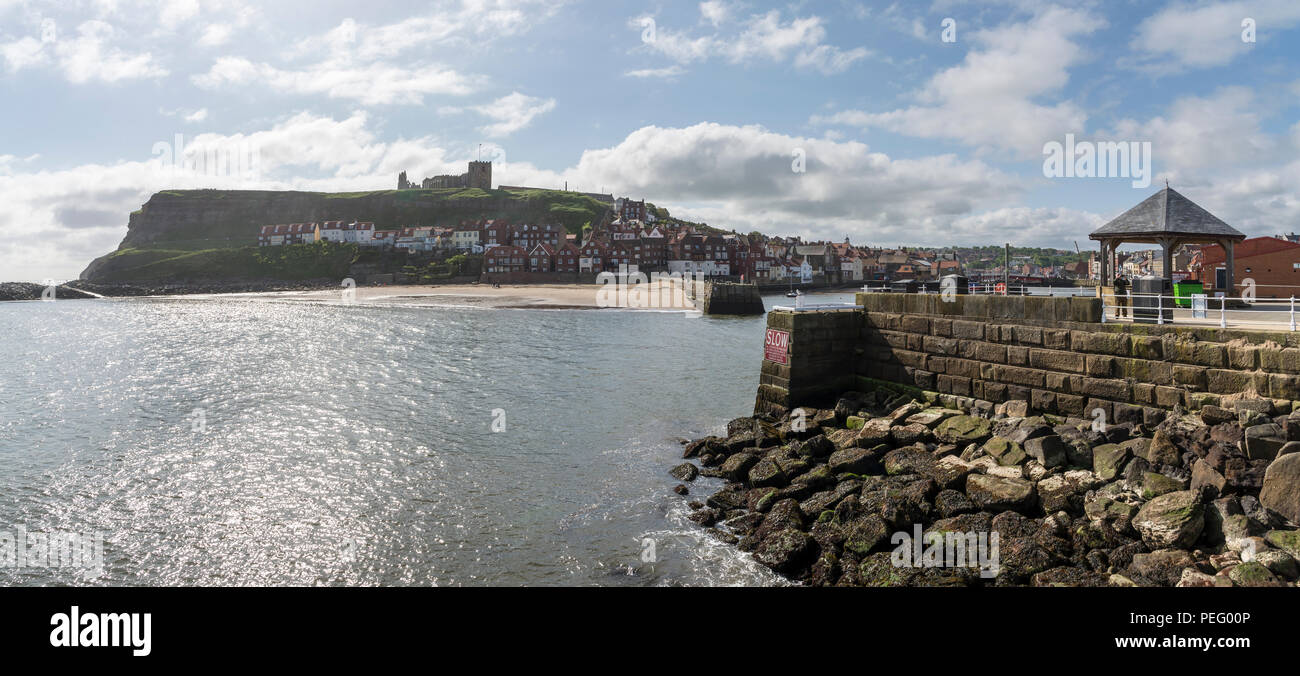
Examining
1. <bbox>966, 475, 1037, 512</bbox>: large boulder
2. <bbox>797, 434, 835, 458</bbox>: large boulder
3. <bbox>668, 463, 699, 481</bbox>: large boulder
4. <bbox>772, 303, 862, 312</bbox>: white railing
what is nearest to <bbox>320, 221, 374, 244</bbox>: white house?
<bbox>772, 303, 862, 312</bbox>: white railing

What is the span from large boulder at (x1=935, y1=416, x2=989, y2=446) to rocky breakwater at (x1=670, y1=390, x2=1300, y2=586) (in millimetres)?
37

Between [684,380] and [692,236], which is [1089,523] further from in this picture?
[692,236]

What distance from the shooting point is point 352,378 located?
33125 mm

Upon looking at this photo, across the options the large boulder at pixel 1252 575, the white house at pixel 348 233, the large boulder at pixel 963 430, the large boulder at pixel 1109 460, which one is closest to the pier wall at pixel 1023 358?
the large boulder at pixel 963 430

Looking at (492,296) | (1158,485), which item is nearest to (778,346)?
(1158,485)

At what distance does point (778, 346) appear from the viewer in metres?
20.4

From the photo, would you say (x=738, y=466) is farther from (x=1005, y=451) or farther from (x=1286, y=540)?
(x=1286, y=540)

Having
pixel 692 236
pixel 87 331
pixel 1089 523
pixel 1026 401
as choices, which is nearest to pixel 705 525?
pixel 1089 523

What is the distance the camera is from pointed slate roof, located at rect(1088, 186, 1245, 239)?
61.3 ft

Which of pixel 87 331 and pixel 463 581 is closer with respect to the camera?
pixel 463 581

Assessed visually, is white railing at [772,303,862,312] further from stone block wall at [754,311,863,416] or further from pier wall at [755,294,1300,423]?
pier wall at [755,294,1300,423]

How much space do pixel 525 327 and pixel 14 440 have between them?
1500 inches

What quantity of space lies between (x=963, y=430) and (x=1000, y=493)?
3759 mm

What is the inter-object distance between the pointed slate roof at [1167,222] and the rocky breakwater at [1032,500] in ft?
24.2
